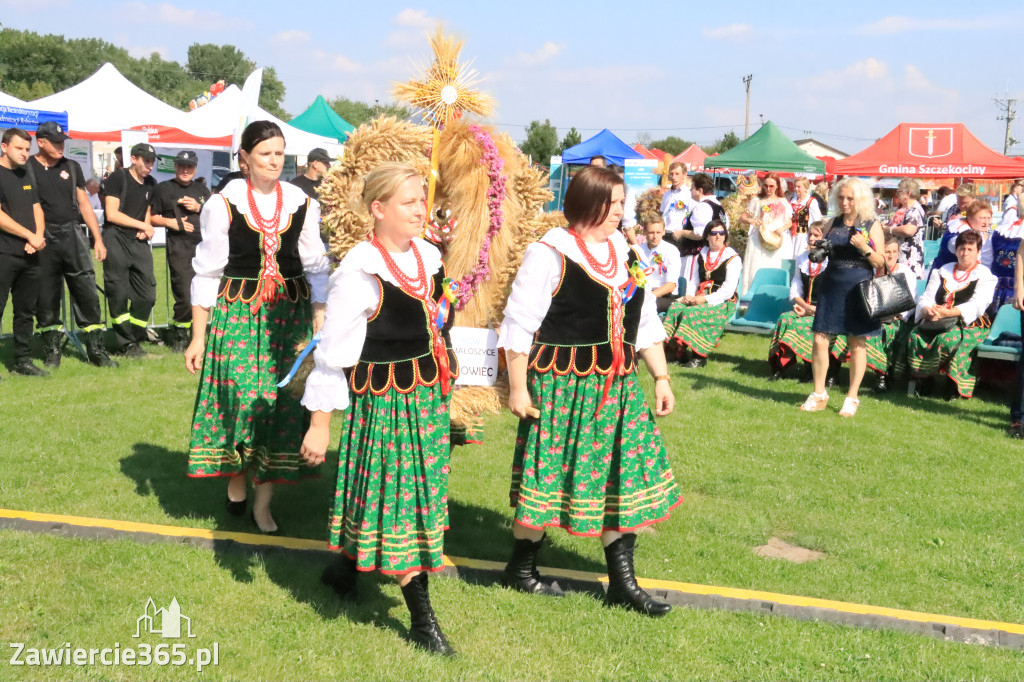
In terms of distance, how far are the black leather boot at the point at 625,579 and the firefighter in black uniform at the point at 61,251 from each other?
254 inches

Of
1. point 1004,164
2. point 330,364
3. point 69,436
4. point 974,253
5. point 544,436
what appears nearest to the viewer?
point 330,364

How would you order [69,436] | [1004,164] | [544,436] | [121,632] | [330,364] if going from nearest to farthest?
[330,364], [121,632], [544,436], [69,436], [1004,164]

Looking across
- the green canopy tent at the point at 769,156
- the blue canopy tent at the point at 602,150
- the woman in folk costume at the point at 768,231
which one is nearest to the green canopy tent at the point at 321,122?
the blue canopy tent at the point at 602,150

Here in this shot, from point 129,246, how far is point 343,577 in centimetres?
647

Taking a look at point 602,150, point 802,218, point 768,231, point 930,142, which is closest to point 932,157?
point 930,142

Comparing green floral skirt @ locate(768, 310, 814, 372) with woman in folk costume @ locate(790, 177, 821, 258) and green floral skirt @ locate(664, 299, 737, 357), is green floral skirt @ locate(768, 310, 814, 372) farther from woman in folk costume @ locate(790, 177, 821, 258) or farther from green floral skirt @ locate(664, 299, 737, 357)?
woman in folk costume @ locate(790, 177, 821, 258)

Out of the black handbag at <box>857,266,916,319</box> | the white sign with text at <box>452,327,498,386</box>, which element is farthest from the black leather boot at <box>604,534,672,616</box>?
the black handbag at <box>857,266,916,319</box>

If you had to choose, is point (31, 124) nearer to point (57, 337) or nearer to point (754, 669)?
point (57, 337)

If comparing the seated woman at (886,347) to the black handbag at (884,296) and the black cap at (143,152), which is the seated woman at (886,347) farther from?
the black cap at (143,152)

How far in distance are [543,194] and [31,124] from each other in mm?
15292

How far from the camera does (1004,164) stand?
2111cm

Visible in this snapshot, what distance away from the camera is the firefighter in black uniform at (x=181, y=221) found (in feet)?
31.2

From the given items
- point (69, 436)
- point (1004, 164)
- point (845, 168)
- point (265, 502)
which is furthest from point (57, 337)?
point (1004, 164)

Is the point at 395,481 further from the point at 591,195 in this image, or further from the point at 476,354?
the point at 591,195
